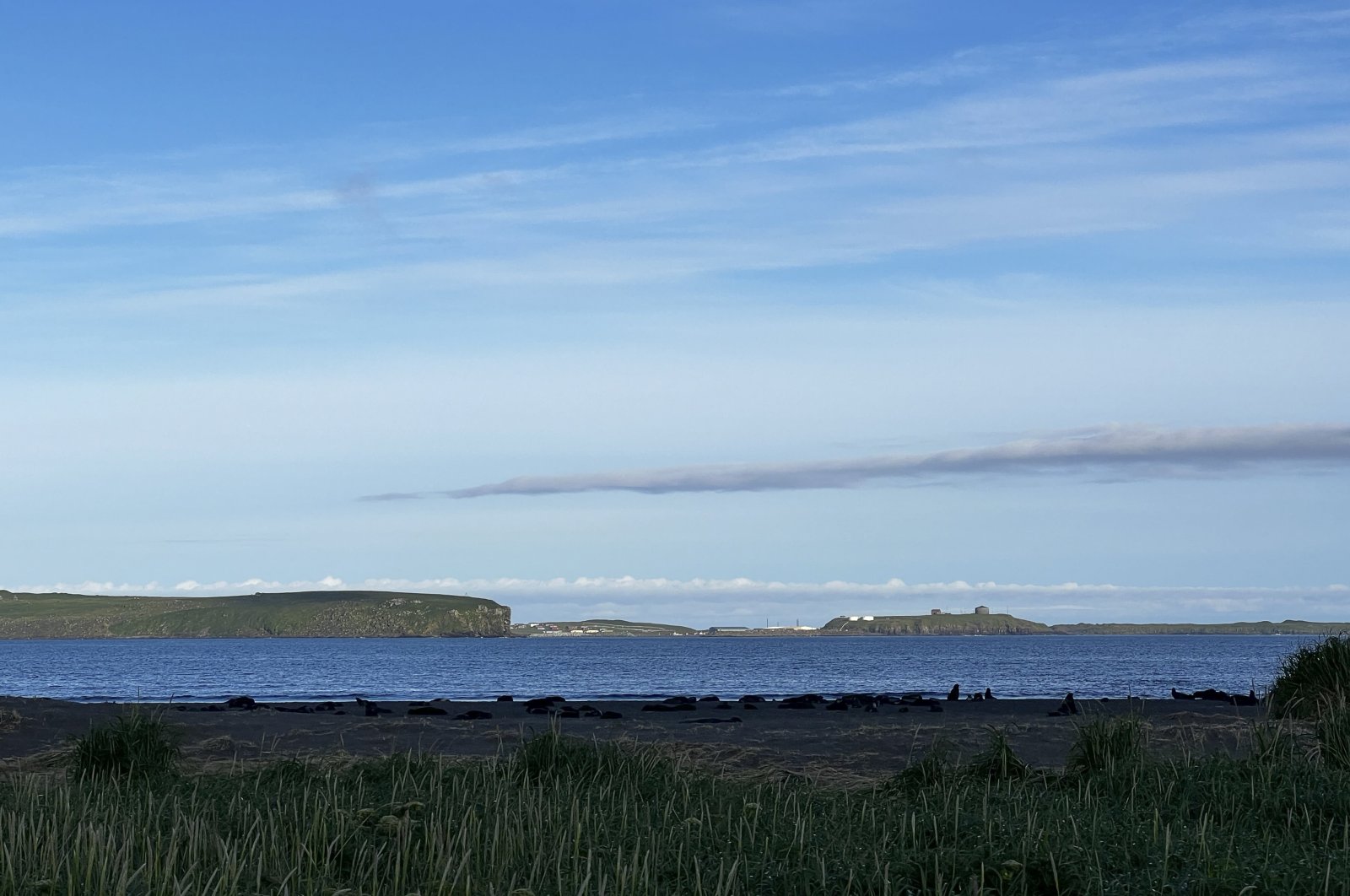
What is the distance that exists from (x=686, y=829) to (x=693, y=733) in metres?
11.9

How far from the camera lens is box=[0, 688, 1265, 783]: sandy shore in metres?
15.3

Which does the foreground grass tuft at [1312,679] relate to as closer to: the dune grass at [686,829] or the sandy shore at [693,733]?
the sandy shore at [693,733]

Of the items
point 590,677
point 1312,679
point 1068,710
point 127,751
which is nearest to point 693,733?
point 1312,679

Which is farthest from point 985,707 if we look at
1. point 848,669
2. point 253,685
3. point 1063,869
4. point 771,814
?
point 848,669

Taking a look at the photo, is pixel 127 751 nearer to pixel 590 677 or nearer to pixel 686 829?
pixel 686 829

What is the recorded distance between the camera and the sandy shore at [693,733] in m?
15.3

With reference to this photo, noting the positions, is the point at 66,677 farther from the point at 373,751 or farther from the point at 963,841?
the point at 963,841

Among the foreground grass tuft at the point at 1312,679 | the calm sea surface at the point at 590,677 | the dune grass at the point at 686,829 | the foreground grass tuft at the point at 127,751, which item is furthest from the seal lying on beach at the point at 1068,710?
the calm sea surface at the point at 590,677

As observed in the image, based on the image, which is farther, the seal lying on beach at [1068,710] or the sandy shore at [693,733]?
the seal lying on beach at [1068,710]

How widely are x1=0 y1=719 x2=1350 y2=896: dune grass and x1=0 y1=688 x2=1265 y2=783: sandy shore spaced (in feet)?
6.90

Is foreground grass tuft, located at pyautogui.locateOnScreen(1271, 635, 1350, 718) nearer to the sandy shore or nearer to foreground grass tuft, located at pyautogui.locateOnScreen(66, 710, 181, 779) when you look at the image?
the sandy shore

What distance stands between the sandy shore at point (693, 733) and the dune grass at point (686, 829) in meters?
2.10

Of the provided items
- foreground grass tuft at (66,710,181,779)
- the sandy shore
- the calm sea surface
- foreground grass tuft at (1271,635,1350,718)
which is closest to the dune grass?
foreground grass tuft at (66,710,181,779)

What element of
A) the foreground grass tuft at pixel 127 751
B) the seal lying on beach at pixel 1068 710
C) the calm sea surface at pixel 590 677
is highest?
the foreground grass tuft at pixel 127 751
